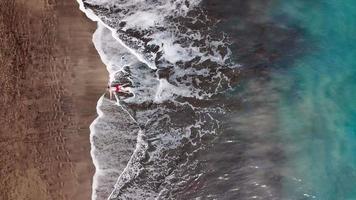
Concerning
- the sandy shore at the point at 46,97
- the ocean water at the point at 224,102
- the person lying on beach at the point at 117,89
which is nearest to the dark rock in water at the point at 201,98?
the ocean water at the point at 224,102

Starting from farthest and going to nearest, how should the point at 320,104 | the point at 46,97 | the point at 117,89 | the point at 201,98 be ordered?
1. the point at 320,104
2. the point at 201,98
3. the point at 117,89
4. the point at 46,97

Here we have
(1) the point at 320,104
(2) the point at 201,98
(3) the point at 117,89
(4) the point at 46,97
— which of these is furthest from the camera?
(1) the point at 320,104

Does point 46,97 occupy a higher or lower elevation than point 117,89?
lower

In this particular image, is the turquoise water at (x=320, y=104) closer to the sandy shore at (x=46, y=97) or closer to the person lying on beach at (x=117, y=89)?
the person lying on beach at (x=117, y=89)

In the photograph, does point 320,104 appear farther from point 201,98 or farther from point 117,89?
point 117,89

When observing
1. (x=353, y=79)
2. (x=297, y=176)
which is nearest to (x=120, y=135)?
(x=297, y=176)

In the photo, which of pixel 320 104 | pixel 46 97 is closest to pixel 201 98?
pixel 320 104
